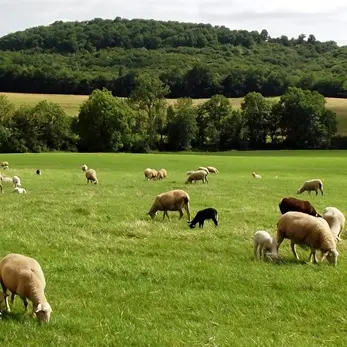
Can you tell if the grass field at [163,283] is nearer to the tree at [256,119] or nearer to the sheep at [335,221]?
the sheep at [335,221]

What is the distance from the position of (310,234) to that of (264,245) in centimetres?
120

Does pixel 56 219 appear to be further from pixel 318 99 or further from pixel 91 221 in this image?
pixel 318 99

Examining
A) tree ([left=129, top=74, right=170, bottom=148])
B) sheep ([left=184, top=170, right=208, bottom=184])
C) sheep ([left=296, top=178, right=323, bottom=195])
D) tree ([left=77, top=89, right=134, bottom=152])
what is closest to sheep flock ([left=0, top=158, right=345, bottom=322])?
sheep ([left=296, top=178, right=323, bottom=195])

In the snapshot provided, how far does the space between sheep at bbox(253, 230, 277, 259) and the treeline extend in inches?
3204

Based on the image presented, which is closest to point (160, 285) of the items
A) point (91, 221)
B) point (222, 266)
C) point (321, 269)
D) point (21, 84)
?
point (222, 266)

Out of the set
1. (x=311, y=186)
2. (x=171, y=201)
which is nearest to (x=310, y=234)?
(x=171, y=201)

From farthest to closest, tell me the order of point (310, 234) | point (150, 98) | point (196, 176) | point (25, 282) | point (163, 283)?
point (150, 98) → point (196, 176) → point (310, 234) → point (163, 283) → point (25, 282)

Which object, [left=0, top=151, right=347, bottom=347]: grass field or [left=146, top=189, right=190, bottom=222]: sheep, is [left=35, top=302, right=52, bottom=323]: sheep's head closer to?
[left=0, top=151, right=347, bottom=347]: grass field

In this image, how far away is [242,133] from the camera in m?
101

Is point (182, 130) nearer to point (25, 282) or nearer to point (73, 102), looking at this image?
point (73, 102)

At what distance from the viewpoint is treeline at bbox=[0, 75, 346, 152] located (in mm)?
95500

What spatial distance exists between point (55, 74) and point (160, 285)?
14289 cm

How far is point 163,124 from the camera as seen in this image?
10406cm

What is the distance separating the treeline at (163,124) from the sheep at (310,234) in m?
81.6
